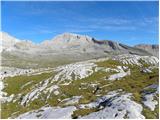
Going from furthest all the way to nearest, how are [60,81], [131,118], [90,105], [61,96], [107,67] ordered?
[107,67] < [60,81] < [61,96] < [90,105] < [131,118]

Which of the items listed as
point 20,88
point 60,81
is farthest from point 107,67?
point 20,88

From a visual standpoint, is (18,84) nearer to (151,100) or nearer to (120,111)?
(151,100)

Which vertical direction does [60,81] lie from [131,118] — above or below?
above

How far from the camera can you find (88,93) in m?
61.9

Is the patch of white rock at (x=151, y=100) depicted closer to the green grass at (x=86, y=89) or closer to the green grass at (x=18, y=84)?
the green grass at (x=86, y=89)

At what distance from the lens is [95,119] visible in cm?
3319

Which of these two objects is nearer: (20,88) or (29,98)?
(29,98)

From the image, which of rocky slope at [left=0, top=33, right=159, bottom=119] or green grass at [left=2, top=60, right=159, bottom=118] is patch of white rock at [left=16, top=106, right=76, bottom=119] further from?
green grass at [left=2, top=60, right=159, bottom=118]

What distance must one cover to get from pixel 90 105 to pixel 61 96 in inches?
962

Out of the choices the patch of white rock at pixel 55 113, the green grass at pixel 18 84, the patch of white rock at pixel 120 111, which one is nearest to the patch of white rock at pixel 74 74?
the green grass at pixel 18 84

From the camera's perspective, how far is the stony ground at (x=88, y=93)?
1449 inches

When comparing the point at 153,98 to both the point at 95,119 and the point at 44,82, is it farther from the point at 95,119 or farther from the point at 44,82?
the point at 44,82

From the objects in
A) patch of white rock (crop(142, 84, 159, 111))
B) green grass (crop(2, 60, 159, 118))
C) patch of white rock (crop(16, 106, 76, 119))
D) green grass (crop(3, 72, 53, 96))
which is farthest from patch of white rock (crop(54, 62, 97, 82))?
patch of white rock (crop(142, 84, 159, 111))

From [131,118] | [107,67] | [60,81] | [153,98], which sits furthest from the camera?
[107,67]
